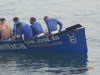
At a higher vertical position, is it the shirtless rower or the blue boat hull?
the shirtless rower

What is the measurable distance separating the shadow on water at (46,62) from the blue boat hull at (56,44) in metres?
0.26

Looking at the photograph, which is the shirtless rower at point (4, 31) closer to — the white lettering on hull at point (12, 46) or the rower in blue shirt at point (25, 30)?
the white lettering on hull at point (12, 46)

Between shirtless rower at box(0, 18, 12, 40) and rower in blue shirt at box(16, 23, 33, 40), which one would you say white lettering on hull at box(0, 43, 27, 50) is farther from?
shirtless rower at box(0, 18, 12, 40)

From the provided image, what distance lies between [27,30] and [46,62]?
1928 millimetres

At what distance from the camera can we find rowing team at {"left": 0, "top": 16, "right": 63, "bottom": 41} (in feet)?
77.7

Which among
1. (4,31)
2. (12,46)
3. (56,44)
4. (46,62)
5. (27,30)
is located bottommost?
(46,62)

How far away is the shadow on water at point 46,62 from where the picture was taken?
21.5m

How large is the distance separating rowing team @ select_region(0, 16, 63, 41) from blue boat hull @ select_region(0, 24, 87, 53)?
1.24 ft

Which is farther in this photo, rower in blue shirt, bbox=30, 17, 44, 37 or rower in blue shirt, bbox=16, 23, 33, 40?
rower in blue shirt, bbox=30, 17, 44, 37

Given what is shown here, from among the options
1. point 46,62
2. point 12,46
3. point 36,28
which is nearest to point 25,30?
point 36,28

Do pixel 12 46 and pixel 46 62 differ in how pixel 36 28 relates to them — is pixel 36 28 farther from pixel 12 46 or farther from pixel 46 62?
pixel 46 62

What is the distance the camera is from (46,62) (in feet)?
75.2

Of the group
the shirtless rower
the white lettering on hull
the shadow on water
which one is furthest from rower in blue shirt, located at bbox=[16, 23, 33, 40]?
the shadow on water

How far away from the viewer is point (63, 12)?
38.0 meters
